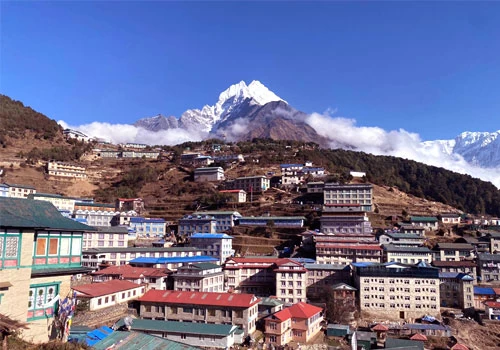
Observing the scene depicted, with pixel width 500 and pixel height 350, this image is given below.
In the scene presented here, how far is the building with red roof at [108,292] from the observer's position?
23.8 m

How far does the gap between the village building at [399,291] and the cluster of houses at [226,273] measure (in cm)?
9

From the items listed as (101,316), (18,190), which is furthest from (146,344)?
(18,190)

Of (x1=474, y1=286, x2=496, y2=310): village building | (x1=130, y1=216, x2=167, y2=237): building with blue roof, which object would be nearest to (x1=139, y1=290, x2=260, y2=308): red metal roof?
(x1=474, y1=286, x2=496, y2=310): village building

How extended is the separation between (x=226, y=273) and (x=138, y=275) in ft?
31.4

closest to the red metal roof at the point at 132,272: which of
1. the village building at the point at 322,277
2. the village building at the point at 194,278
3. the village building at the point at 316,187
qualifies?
the village building at the point at 194,278

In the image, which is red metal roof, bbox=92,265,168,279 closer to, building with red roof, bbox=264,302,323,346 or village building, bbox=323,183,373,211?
building with red roof, bbox=264,302,323,346

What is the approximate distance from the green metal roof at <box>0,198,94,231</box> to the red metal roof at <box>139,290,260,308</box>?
2044 cm

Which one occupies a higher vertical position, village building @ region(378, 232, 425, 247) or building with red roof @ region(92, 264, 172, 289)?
village building @ region(378, 232, 425, 247)

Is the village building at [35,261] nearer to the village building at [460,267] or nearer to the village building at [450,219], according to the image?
the village building at [460,267]

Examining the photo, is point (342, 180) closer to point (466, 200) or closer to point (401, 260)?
point (401, 260)

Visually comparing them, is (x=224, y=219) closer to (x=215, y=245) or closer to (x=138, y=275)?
(x=215, y=245)

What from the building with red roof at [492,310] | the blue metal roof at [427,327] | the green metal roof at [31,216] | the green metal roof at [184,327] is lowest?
the blue metal roof at [427,327]

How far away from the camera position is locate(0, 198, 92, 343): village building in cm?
712

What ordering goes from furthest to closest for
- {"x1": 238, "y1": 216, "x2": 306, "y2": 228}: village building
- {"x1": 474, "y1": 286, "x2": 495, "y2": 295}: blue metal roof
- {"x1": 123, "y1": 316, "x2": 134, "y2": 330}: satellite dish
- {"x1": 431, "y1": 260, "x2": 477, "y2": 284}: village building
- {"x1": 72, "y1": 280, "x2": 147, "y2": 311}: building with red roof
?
{"x1": 238, "y1": 216, "x2": 306, "y2": 228}: village building, {"x1": 431, "y1": 260, "x2": 477, "y2": 284}: village building, {"x1": 474, "y1": 286, "x2": 495, "y2": 295}: blue metal roof, {"x1": 123, "y1": 316, "x2": 134, "y2": 330}: satellite dish, {"x1": 72, "y1": 280, "x2": 147, "y2": 311}: building with red roof
